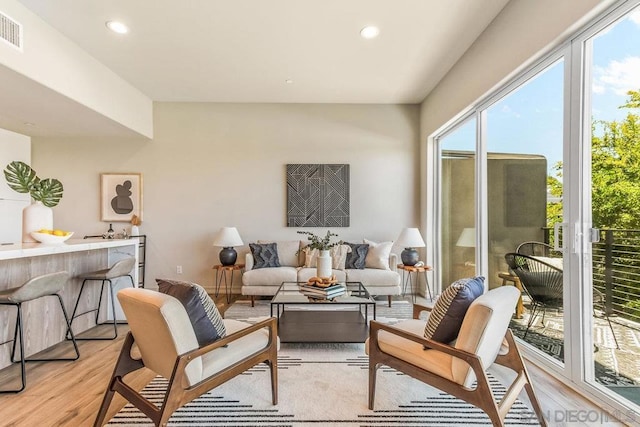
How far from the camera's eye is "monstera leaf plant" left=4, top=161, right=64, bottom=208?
2.77 meters

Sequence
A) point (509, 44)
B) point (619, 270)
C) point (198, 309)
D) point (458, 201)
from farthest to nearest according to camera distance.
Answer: point (458, 201)
point (509, 44)
point (619, 270)
point (198, 309)

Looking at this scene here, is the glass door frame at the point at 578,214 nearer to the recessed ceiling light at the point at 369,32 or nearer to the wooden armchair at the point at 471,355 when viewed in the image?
the wooden armchair at the point at 471,355

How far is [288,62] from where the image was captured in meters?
3.61

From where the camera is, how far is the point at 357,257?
441 cm

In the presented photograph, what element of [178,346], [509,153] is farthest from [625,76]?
[178,346]

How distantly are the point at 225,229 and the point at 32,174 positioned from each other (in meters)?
2.17

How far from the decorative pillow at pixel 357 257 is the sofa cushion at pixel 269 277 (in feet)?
2.55

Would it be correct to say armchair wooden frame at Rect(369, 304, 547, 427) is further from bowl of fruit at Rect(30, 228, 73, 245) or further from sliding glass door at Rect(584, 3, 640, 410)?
bowl of fruit at Rect(30, 228, 73, 245)

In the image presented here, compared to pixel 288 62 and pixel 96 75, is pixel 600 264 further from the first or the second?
pixel 96 75

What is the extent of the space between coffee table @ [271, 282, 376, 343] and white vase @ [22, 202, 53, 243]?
2.25 meters

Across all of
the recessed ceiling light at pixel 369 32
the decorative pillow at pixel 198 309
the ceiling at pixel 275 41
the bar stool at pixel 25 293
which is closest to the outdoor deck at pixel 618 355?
the decorative pillow at pixel 198 309

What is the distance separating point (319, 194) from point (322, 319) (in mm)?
2261

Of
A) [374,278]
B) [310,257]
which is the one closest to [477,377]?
[374,278]

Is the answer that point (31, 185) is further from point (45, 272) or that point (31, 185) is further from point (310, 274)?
point (310, 274)
